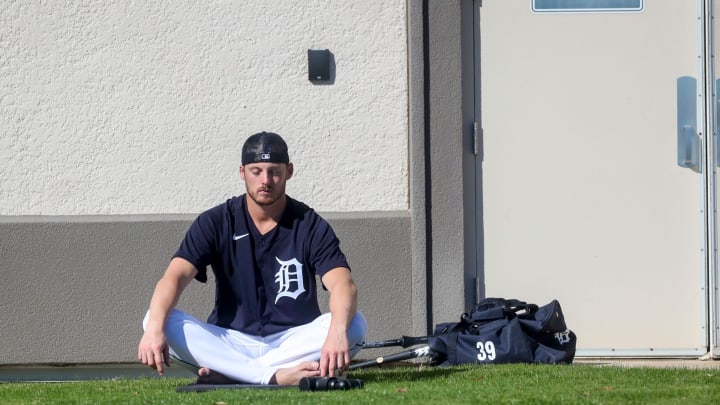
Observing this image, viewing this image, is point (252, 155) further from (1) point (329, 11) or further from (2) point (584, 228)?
(2) point (584, 228)

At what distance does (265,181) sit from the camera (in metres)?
5.50

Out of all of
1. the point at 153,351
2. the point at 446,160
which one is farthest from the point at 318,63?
the point at 153,351

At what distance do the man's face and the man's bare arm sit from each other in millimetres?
457

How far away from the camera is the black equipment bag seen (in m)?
6.29

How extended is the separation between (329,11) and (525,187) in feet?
5.30

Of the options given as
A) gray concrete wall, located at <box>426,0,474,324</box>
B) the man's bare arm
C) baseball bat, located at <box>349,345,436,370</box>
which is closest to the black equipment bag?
baseball bat, located at <box>349,345,436,370</box>

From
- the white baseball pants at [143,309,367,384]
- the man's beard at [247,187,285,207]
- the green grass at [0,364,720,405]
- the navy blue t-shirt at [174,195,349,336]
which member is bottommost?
the green grass at [0,364,720,405]

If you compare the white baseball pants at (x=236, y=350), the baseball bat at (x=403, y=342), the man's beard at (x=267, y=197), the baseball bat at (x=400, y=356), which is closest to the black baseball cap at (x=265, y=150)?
the man's beard at (x=267, y=197)

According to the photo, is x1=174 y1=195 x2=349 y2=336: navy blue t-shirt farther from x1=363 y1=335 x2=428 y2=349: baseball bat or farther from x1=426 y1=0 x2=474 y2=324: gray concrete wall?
x1=426 y1=0 x2=474 y2=324: gray concrete wall

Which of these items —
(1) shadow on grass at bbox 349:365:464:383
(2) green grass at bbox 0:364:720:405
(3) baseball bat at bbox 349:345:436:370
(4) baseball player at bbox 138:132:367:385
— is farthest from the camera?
(3) baseball bat at bbox 349:345:436:370

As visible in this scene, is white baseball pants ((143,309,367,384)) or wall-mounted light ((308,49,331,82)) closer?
white baseball pants ((143,309,367,384))

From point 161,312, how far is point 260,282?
0.57m

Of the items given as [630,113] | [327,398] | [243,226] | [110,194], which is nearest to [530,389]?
[327,398]

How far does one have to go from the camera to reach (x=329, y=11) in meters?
7.25
